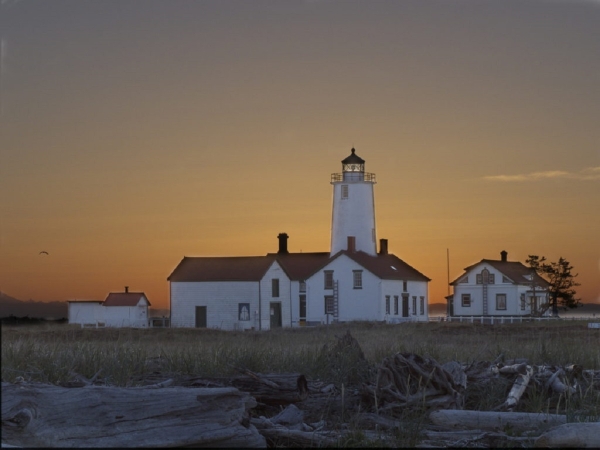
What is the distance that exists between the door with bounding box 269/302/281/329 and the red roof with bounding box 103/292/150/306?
9.69 m

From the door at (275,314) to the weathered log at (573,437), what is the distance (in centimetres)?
5145

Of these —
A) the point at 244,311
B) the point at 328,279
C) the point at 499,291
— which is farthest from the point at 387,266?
the point at 499,291

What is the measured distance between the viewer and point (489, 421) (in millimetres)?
9992

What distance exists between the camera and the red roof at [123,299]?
6244cm

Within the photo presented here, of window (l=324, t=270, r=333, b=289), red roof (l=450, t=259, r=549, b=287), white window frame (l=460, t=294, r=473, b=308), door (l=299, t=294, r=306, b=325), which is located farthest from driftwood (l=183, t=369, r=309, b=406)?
white window frame (l=460, t=294, r=473, b=308)

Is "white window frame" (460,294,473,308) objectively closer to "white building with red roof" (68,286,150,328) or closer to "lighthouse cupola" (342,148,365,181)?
"lighthouse cupola" (342,148,365,181)

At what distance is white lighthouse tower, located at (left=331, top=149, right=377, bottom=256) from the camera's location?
6178 centimetres

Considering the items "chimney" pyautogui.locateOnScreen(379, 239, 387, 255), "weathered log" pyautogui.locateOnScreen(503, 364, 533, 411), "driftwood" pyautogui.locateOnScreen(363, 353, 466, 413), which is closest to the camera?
"driftwood" pyautogui.locateOnScreen(363, 353, 466, 413)

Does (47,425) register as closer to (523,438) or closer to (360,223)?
(523,438)

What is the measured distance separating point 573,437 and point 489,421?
1.17 meters

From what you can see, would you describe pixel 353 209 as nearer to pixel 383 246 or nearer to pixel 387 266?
pixel 387 266

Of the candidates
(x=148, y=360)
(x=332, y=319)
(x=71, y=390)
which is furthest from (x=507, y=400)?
(x=332, y=319)

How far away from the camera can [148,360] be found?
13.3m

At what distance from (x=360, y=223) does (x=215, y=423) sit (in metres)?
54.7
